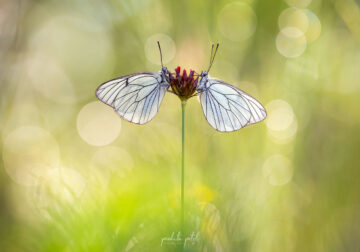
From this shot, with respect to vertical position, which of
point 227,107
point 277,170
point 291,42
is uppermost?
point 291,42

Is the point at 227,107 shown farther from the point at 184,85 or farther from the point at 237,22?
the point at 237,22

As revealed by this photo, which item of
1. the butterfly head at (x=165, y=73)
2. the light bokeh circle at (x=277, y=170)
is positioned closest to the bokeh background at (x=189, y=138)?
the light bokeh circle at (x=277, y=170)

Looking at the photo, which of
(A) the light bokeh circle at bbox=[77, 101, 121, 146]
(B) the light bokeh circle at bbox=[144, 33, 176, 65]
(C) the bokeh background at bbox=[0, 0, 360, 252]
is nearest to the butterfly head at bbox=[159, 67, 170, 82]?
(C) the bokeh background at bbox=[0, 0, 360, 252]

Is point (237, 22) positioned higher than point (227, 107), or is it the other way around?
point (237, 22)

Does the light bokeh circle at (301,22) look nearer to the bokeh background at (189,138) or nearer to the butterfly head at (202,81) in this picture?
the bokeh background at (189,138)

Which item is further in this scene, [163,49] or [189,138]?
[163,49]

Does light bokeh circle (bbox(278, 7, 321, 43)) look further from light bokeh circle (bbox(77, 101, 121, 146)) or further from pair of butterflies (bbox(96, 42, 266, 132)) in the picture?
light bokeh circle (bbox(77, 101, 121, 146))

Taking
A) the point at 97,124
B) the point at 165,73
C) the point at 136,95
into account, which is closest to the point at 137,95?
the point at 136,95

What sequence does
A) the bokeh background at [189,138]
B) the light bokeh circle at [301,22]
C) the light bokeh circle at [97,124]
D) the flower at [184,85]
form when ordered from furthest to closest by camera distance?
the light bokeh circle at [97,124], the light bokeh circle at [301,22], the flower at [184,85], the bokeh background at [189,138]
